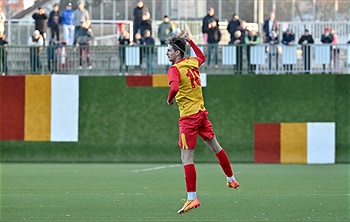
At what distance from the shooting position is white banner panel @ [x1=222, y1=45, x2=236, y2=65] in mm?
23891

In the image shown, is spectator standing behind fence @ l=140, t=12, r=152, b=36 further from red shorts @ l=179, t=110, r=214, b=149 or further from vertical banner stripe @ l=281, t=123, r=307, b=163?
red shorts @ l=179, t=110, r=214, b=149

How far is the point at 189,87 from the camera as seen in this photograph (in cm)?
1126

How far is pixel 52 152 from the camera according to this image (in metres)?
24.1

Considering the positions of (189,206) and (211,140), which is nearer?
(189,206)

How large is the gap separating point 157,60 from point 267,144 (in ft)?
11.9

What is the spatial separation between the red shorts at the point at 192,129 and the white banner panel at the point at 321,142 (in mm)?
12514

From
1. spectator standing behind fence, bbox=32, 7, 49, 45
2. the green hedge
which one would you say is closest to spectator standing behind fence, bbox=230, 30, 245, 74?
the green hedge

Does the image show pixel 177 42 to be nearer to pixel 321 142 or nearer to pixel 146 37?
pixel 321 142

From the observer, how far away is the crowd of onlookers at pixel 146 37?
78.7 feet

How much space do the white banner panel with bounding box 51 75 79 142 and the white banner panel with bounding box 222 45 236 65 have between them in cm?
391

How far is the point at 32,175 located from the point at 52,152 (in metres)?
5.09

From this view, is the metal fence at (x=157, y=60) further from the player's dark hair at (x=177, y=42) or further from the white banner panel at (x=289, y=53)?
the player's dark hair at (x=177, y=42)

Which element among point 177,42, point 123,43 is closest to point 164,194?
point 177,42

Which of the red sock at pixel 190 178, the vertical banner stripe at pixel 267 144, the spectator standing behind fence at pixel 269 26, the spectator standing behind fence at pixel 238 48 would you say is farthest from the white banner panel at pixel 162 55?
the red sock at pixel 190 178
